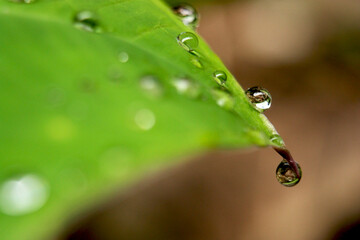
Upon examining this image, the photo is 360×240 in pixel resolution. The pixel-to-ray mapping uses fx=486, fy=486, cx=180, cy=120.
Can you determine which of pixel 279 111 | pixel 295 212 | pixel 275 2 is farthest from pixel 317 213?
pixel 275 2

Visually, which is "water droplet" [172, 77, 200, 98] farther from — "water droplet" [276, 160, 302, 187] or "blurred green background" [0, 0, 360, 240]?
"blurred green background" [0, 0, 360, 240]

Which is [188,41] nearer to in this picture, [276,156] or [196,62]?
[196,62]

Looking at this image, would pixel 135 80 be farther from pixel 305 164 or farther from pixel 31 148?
pixel 305 164

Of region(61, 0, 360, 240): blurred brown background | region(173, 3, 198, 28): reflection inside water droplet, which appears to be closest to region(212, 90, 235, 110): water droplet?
region(173, 3, 198, 28): reflection inside water droplet

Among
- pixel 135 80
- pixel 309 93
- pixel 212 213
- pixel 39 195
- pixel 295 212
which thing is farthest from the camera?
pixel 309 93

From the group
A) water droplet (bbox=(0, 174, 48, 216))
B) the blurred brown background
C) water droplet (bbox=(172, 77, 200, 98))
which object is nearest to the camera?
water droplet (bbox=(0, 174, 48, 216))

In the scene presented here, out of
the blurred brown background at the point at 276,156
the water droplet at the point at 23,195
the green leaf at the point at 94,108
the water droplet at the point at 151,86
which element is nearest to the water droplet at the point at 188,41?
the green leaf at the point at 94,108
